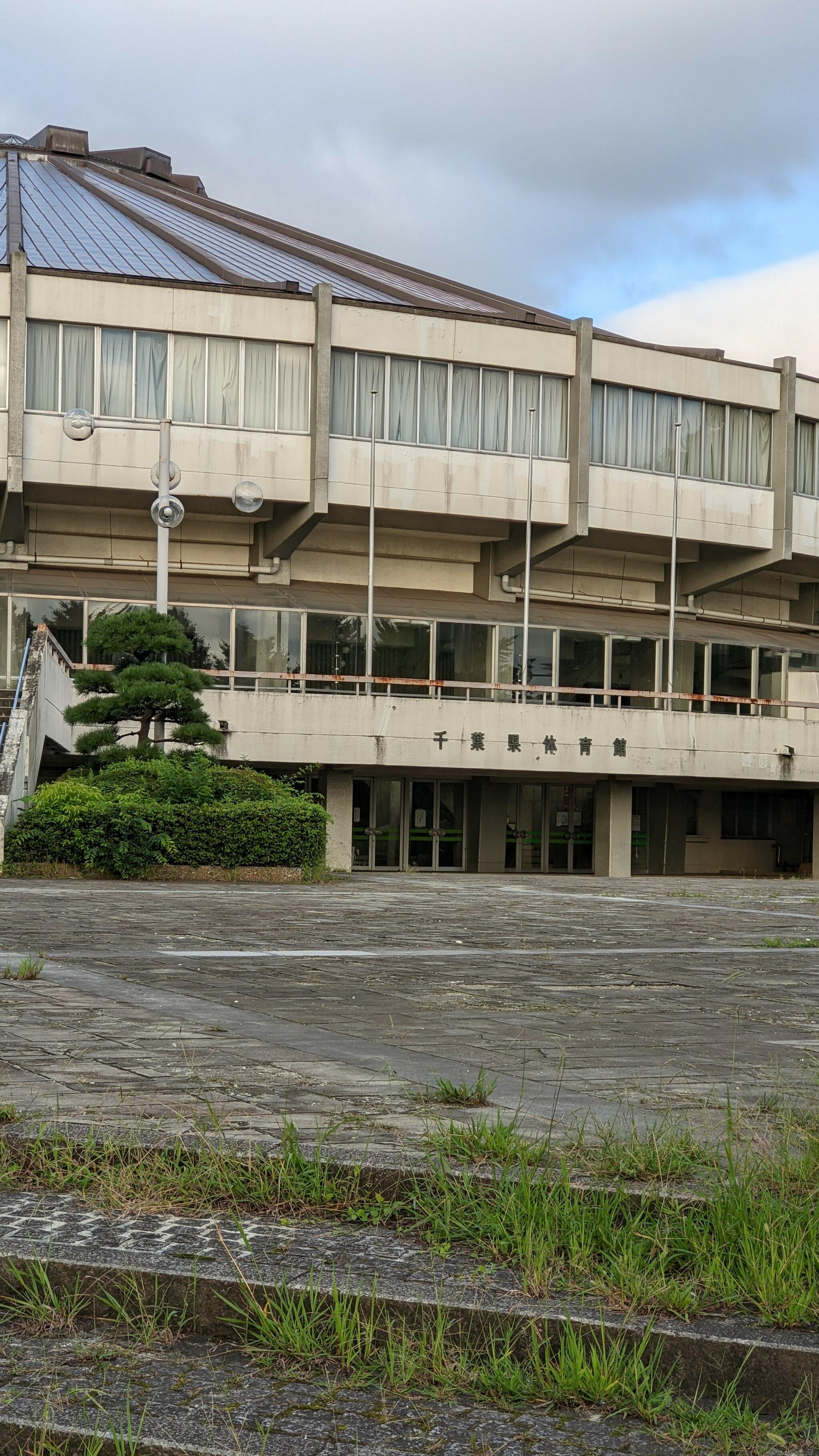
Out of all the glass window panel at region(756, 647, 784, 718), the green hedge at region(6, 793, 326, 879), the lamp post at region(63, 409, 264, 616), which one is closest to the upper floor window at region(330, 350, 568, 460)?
the glass window panel at region(756, 647, 784, 718)

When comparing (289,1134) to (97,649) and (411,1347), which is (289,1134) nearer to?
(411,1347)

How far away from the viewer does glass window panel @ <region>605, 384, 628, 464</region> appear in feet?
128

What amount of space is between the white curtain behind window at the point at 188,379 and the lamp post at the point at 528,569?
833 cm

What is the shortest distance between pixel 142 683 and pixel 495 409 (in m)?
17.5

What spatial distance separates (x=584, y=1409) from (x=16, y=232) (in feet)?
135

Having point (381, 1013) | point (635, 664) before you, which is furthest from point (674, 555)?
point (381, 1013)

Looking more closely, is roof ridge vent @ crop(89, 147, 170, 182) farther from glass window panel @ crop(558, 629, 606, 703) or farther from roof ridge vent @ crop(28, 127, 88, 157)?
glass window panel @ crop(558, 629, 606, 703)

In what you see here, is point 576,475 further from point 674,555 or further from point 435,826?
point 435,826

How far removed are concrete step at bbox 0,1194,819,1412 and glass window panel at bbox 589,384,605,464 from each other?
3626cm

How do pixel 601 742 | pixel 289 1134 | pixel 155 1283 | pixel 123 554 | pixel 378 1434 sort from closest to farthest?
pixel 378 1434 → pixel 155 1283 → pixel 289 1134 → pixel 601 742 → pixel 123 554

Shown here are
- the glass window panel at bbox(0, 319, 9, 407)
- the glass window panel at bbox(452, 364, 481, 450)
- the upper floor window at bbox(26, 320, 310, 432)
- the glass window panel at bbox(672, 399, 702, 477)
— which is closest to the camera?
the glass window panel at bbox(0, 319, 9, 407)

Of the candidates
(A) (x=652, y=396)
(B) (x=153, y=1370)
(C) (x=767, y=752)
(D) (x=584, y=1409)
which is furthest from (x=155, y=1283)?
(A) (x=652, y=396)

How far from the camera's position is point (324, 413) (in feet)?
119

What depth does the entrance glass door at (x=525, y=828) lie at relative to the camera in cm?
3678
